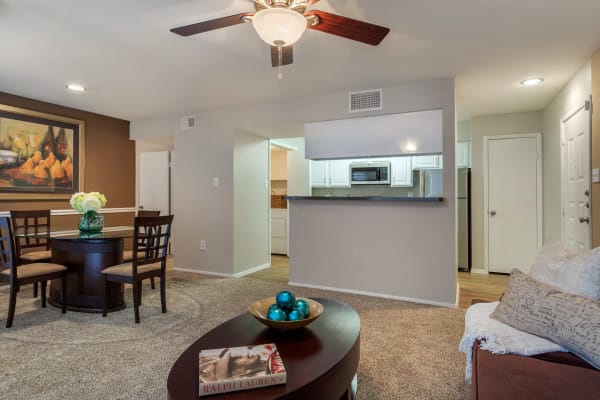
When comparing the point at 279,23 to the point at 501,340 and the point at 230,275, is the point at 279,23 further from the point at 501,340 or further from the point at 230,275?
the point at 230,275

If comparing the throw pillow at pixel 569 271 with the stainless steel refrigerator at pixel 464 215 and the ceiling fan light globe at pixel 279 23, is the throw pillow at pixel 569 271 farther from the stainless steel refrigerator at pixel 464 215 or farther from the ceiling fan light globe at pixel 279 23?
the stainless steel refrigerator at pixel 464 215

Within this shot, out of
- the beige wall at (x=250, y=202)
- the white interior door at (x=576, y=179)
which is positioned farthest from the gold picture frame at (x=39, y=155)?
the white interior door at (x=576, y=179)

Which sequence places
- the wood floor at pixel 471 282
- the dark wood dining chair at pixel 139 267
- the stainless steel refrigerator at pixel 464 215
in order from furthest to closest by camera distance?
the stainless steel refrigerator at pixel 464 215
the wood floor at pixel 471 282
the dark wood dining chair at pixel 139 267

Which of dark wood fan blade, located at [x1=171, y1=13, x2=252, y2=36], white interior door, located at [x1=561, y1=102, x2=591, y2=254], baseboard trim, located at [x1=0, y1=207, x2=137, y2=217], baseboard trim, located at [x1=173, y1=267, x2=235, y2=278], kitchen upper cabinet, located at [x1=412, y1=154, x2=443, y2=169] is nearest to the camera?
dark wood fan blade, located at [x1=171, y1=13, x2=252, y2=36]

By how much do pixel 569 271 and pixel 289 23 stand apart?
1784mm

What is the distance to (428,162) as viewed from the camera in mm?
5211

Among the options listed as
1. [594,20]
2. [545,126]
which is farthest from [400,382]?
[545,126]

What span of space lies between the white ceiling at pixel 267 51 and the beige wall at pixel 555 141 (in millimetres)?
126

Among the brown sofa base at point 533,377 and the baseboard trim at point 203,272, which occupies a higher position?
the brown sofa base at point 533,377

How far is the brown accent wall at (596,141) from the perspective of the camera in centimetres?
268

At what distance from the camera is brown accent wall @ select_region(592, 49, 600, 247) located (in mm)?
2684

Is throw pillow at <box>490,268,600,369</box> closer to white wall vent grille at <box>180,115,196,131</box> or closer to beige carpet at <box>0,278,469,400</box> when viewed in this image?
beige carpet at <box>0,278,469,400</box>

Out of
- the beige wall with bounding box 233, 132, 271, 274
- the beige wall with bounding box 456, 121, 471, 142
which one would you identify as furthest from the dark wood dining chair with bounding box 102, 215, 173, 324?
the beige wall with bounding box 456, 121, 471, 142

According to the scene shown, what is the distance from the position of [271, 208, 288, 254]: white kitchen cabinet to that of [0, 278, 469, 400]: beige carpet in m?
2.78
